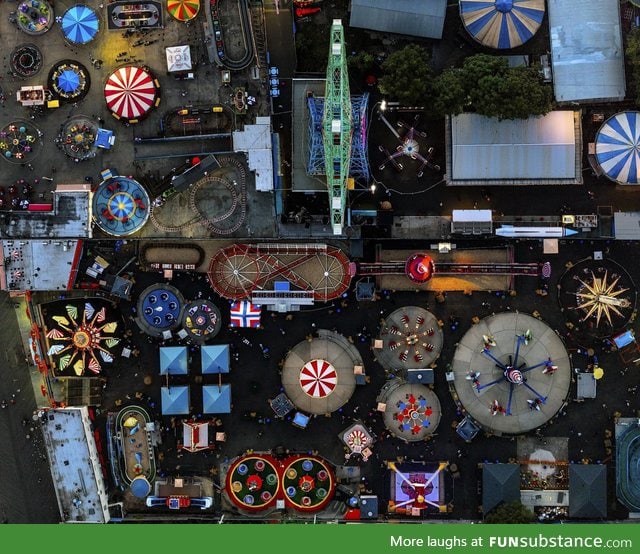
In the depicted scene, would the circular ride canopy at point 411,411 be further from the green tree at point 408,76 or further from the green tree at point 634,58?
the green tree at point 634,58

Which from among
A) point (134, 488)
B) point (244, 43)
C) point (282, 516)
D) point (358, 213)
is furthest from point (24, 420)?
point (244, 43)

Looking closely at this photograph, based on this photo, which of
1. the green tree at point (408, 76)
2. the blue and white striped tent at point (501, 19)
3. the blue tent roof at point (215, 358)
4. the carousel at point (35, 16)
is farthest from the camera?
the carousel at point (35, 16)

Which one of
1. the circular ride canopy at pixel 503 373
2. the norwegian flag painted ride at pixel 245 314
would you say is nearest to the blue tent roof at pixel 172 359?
the norwegian flag painted ride at pixel 245 314

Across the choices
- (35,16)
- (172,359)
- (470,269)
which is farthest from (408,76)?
(35,16)

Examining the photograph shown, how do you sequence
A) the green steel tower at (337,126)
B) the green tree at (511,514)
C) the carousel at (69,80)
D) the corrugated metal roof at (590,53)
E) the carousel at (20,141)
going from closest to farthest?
1. the green steel tower at (337,126)
2. the green tree at (511,514)
3. the corrugated metal roof at (590,53)
4. the carousel at (69,80)
5. the carousel at (20,141)

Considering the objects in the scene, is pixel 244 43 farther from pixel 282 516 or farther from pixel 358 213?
pixel 282 516

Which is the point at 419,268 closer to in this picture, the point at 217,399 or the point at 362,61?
the point at 362,61

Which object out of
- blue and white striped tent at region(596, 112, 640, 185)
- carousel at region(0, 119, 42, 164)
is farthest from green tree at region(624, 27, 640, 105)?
carousel at region(0, 119, 42, 164)
